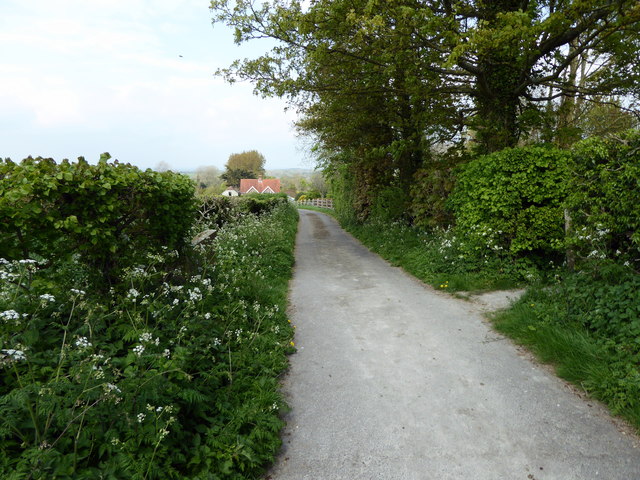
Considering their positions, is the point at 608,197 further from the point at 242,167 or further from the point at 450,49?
the point at 242,167

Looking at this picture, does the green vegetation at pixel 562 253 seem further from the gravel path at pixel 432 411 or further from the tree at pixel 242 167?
the tree at pixel 242 167

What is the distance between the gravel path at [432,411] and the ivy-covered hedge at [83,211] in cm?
251

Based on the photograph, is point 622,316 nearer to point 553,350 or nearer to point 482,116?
point 553,350

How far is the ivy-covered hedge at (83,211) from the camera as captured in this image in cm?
288

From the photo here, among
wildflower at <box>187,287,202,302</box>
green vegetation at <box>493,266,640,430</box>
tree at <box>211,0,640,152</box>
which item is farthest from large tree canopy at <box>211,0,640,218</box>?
wildflower at <box>187,287,202,302</box>

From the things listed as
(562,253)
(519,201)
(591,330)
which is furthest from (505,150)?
(591,330)

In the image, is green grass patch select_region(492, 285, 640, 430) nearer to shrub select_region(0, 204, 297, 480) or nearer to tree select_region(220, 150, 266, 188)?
shrub select_region(0, 204, 297, 480)

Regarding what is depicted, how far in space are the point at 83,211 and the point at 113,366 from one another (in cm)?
156

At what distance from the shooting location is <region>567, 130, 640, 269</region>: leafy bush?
442 centimetres

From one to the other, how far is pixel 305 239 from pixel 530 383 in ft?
41.7

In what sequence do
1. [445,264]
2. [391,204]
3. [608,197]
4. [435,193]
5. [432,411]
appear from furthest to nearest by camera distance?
[391,204] → [435,193] → [445,264] → [608,197] → [432,411]

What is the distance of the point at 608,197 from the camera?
4.82 m

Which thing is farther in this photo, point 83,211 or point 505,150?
point 505,150

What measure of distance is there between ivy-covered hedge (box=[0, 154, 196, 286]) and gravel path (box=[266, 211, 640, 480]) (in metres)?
2.51
